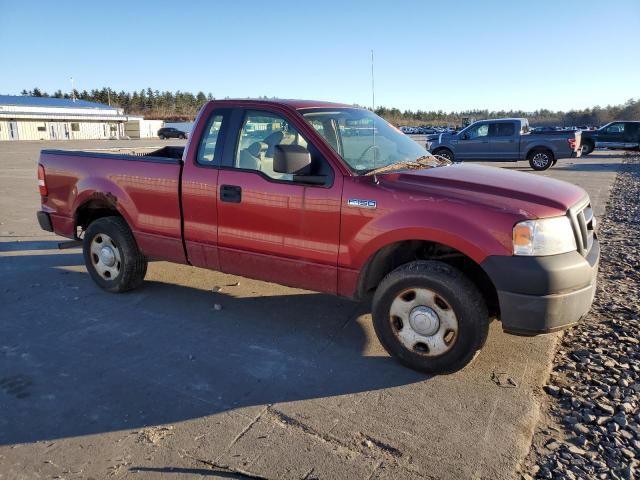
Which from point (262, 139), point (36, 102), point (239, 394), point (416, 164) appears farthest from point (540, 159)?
point (36, 102)

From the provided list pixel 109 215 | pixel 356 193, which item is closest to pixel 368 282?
pixel 356 193

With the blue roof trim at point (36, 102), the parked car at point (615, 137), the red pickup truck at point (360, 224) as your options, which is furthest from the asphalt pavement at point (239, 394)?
the blue roof trim at point (36, 102)

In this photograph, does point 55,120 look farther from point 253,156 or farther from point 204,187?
point 253,156

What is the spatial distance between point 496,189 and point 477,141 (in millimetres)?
17309

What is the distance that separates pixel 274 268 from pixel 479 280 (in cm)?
166

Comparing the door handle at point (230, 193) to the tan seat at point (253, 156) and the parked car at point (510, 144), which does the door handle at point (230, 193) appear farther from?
the parked car at point (510, 144)

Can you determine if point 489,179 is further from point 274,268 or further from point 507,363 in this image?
point 274,268

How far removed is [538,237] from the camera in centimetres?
331

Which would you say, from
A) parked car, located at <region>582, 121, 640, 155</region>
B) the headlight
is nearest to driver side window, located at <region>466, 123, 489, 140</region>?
parked car, located at <region>582, 121, 640, 155</region>

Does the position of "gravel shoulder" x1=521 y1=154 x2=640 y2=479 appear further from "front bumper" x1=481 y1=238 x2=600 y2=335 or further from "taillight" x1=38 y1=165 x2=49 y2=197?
"taillight" x1=38 y1=165 x2=49 y2=197

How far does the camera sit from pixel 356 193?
12.6ft

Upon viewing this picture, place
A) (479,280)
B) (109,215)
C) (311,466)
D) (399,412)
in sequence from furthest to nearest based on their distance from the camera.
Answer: (109,215) → (479,280) → (399,412) → (311,466)

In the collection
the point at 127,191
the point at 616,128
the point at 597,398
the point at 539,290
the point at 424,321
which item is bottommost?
the point at 597,398

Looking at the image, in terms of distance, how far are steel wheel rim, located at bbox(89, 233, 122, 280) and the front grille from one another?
4.21 metres
